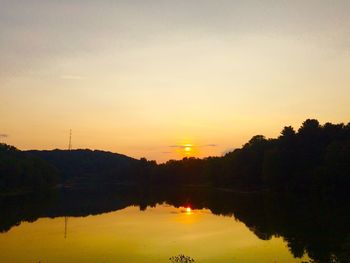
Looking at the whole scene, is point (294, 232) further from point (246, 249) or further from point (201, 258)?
point (201, 258)

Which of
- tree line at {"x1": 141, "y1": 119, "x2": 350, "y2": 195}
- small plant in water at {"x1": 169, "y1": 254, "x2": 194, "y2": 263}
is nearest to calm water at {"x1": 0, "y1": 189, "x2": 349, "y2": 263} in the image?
small plant in water at {"x1": 169, "y1": 254, "x2": 194, "y2": 263}

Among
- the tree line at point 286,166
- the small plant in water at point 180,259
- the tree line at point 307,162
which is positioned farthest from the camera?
the tree line at point 286,166

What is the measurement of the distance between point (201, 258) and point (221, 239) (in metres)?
9.60

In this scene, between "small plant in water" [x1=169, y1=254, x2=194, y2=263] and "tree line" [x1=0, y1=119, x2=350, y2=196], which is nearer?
"small plant in water" [x1=169, y1=254, x2=194, y2=263]

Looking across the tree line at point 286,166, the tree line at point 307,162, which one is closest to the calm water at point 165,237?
the tree line at point 307,162

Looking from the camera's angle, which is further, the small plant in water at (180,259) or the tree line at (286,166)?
the tree line at (286,166)

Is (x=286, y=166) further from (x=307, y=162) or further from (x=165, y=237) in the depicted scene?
(x=165, y=237)

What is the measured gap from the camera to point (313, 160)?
92000mm

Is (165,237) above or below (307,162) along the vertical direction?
below

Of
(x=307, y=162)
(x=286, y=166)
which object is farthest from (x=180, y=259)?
(x=286, y=166)

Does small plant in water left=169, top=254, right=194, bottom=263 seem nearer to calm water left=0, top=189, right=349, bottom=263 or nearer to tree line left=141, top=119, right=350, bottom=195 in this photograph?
calm water left=0, top=189, right=349, bottom=263

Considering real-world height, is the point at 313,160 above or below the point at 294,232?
above

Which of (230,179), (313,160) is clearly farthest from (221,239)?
(230,179)

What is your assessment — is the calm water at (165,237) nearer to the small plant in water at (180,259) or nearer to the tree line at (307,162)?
the small plant in water at (180,259)
